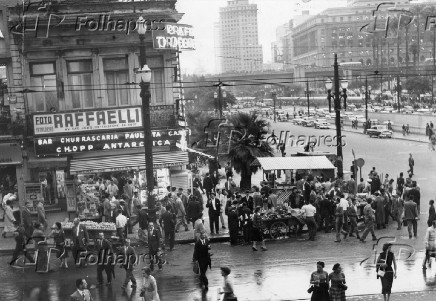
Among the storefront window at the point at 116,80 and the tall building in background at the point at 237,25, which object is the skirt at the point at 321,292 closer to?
the storefront window at the point at 116,80

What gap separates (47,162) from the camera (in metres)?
33.3

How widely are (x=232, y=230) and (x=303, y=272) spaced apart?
181 inches

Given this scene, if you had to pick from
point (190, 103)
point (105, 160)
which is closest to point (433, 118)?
point (190, 103)

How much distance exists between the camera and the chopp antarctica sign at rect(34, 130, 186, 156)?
108 ft

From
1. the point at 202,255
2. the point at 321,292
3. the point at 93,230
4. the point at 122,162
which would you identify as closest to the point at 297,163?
the point at 122,162

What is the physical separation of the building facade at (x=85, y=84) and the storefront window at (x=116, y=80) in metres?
0.05

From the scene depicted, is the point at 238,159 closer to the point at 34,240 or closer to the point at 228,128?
the point at 228,128

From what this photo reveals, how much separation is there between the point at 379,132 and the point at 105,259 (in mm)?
62043

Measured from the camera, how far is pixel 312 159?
32906 millimetres

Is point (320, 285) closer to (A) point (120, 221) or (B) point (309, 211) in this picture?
(B) point (309, 211)

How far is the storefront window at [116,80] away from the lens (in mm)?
33938

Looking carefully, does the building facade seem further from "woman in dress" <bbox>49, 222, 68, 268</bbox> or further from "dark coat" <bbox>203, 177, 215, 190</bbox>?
"woman in dress" <bbox>49, 222, 68, 268</bbox>

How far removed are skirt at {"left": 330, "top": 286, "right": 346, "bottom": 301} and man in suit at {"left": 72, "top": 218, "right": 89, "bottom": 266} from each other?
942 centimetres

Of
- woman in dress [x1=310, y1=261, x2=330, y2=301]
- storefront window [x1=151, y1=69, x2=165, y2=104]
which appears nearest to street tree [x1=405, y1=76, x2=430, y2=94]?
storefront window [x1=151, y1=69, x2=165, y2=104]
